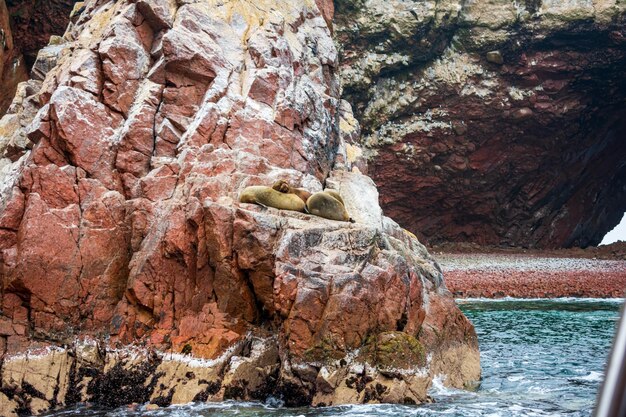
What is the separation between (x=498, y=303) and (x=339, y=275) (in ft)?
56.0

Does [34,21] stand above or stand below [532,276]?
above

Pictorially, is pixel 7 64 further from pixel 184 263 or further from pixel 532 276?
pixel 532 276

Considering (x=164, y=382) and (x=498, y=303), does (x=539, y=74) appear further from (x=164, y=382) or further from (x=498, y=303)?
(x=164, y=382)

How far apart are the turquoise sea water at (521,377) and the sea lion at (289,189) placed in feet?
14.8

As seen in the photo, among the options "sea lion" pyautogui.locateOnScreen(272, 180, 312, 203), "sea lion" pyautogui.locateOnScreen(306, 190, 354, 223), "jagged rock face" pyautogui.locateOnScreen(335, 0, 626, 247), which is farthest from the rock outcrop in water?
"jagged rock face" pyautogui.locateOnScreen(335, 0, 626, 247)

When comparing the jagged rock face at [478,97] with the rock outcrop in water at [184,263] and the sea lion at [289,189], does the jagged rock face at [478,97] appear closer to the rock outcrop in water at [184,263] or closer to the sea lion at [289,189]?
the rock outcrop in water at [184,263]

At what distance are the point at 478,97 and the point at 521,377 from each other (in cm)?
3365

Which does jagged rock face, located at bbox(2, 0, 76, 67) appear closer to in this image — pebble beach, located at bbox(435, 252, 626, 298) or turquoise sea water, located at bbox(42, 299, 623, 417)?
pebble beach, located at bbox(435, 252, 626, 298)

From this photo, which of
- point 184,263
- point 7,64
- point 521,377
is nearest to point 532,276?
point 521,377

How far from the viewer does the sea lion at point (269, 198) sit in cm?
1291

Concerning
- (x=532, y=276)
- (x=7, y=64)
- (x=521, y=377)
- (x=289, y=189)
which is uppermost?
(x=7, y=64)

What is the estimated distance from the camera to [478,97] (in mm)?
44125

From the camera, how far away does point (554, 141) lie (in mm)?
46344

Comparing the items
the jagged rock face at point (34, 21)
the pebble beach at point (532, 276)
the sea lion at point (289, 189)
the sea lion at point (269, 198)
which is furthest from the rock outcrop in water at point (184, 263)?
the jagged rock face at point (34, 21)
